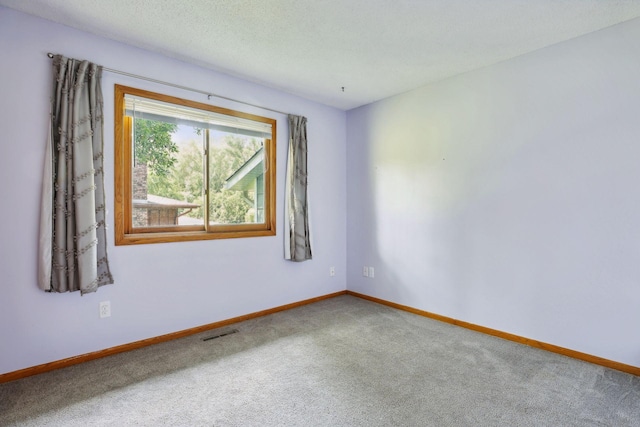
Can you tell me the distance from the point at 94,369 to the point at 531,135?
3.85 metres

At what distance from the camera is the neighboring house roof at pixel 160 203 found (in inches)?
109

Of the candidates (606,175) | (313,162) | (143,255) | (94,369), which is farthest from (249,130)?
(606,175)

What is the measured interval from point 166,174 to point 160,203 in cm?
27

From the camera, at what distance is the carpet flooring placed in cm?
178

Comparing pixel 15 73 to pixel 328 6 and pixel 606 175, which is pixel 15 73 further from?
pixel 606 175

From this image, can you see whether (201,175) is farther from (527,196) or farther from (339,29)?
(527,196)

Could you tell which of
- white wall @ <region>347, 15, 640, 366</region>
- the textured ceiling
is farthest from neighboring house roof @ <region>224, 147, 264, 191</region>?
white wall @ <region>347, 15, 640, 366</region>

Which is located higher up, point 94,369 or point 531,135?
point 531,135

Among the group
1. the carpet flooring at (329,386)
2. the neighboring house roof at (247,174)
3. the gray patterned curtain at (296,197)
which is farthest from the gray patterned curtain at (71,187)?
the gray patterned curtain at (296,197)

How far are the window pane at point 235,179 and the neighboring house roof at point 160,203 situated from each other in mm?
242

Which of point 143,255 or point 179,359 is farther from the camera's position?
point 143,255

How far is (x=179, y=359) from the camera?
2461 millimetres

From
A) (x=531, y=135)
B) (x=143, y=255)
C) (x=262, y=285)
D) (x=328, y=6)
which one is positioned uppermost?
(x=328, y=6)

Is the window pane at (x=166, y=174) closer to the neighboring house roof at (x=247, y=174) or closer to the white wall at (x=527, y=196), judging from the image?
the neighboring house roof at (x=247, y=174)
